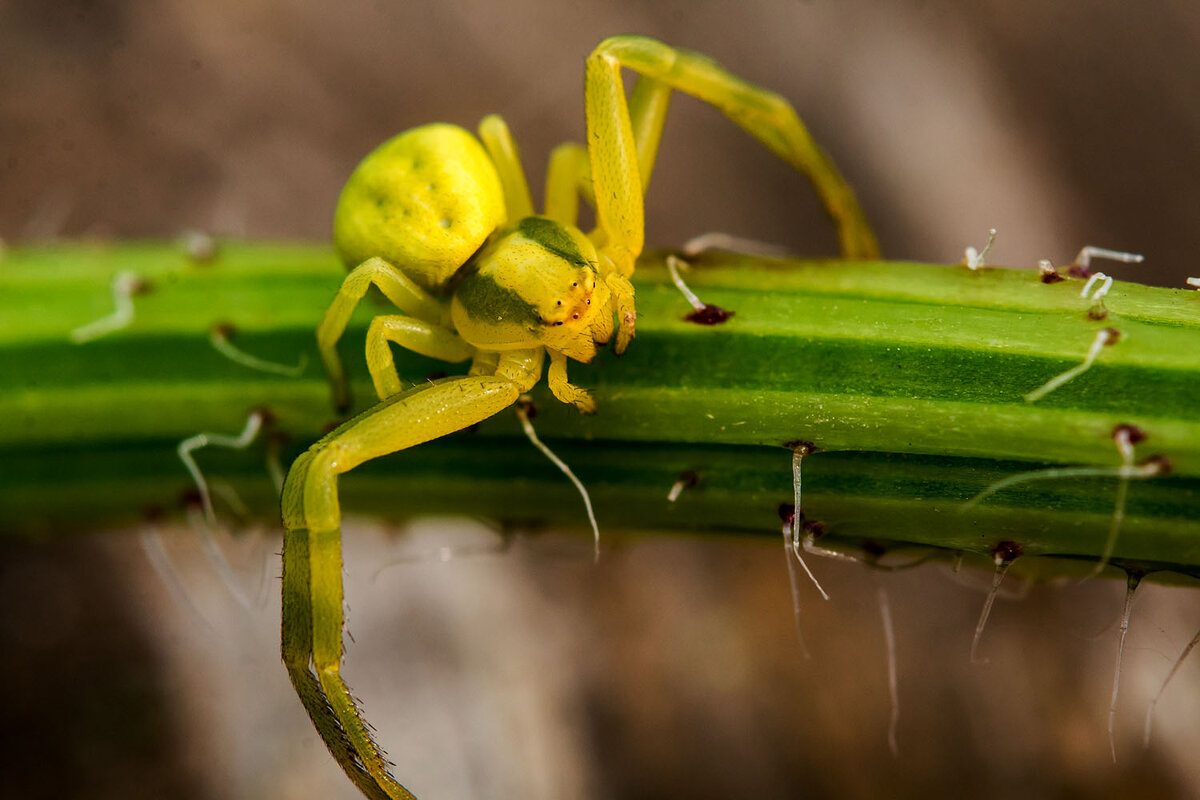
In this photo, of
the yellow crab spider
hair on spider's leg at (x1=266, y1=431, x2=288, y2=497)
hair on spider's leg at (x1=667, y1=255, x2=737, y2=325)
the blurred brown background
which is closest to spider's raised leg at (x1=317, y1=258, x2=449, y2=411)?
the yellow crab spider

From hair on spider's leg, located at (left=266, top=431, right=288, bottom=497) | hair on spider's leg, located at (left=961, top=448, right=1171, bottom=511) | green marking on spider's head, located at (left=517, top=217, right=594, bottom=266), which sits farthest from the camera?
hair on spider's leg, located at (left=266, top=431, right=288, bottom=497)

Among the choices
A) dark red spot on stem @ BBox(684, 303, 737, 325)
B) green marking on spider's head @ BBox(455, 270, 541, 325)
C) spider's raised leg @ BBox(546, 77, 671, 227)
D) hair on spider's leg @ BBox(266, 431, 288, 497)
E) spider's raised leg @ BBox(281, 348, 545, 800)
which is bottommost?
spider's raised leg @ BBox(281, 348, 545, 800)

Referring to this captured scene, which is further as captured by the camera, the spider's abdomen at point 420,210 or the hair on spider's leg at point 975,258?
the spider's abdomen at point 420,210

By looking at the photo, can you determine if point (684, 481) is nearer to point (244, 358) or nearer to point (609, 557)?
point (244, 358)

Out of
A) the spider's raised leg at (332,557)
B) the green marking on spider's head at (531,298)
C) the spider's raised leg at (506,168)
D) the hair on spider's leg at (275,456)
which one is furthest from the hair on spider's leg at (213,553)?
the spider's raised leg at (506,168)

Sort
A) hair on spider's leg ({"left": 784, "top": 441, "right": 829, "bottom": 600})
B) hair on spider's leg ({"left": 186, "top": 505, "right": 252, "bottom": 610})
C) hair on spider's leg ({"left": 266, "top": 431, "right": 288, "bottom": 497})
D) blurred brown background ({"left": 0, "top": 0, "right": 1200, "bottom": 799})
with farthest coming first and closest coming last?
blurred brown background ({"left": 0, "top": 0, "right": 1200, "bottom": 799})
hair on spider's leg ({"left": 186, "top": 505, "right": 252, "bottom": 610})
hair on spider's leg ({"left": 266, "top": 431, "right": 288, "bottom": 497})
hair on spider's leg ({"left": 784, "top": 441, "right": 829, "bottom": 600})

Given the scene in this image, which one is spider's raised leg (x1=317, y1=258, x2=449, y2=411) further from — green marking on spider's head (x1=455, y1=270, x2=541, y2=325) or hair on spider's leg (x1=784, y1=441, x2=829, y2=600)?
hair on spider's leg (x1=784, y1=441, x2=829, y2=600)

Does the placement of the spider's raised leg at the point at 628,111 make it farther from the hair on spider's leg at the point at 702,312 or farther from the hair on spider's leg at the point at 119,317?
the hair on spider's leg at the point at 119,317
